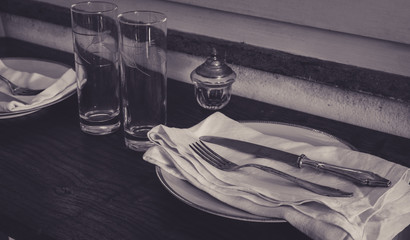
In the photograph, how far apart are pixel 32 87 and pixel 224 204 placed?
43cm

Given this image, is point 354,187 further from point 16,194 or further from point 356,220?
point 16,194

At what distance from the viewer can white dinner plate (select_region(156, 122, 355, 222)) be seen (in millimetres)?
508

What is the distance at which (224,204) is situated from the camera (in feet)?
1.72

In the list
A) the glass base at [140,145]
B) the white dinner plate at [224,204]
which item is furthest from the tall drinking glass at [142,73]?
the white dinner plate at [224,204]

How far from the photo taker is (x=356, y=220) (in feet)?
1.54

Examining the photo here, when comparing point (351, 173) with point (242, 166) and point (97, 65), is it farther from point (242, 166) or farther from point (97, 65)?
point (97, 65)

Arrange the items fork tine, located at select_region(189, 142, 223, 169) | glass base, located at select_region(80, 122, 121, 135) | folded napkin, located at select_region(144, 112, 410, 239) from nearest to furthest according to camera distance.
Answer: folded napkin, located at select_region(144, 112, 410, 239)
fork tine, located at select_region(189, 142, 223, 169)
glass base, located at select_region(80, 122, 121, 135)

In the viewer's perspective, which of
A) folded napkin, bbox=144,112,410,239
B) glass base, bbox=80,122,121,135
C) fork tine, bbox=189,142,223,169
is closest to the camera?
folded napkin, bbox=144,112,410,239

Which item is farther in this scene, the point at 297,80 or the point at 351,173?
the point at 297,80

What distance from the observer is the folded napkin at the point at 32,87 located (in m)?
0.71

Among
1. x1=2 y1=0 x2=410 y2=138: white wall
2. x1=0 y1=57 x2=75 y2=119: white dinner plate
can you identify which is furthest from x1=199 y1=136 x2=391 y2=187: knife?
x1=0 y1=57 x2=75 y2=119: white dinner plate

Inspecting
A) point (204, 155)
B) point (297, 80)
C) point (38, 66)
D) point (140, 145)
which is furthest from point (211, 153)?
point (38, 66)

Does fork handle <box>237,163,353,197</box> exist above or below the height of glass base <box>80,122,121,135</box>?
above

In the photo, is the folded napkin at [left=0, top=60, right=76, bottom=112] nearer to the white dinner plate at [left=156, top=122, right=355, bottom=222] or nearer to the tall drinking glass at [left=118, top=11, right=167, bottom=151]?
the tall drinking glass at [left=118, top=11, right=167, bottom=151]
